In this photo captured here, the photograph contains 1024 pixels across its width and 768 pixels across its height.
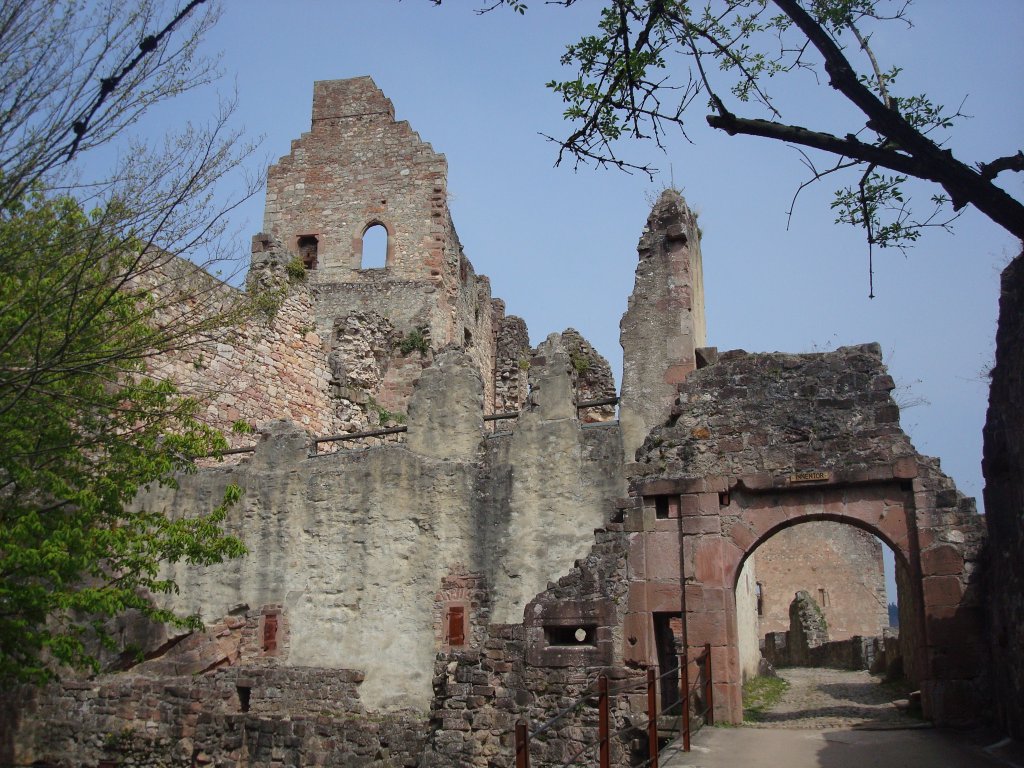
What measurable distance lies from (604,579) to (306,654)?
5.50 m

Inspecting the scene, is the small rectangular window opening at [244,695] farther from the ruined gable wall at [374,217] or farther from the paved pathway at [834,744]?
the ruined gable wall at [374,217]

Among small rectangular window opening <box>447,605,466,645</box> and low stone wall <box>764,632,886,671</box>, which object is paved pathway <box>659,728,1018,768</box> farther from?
low stone wall <box>764,632,886,671</box>

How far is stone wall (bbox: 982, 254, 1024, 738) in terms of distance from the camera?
880cm

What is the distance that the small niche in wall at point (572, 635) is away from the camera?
463 inches

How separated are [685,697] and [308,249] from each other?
22.2 meters

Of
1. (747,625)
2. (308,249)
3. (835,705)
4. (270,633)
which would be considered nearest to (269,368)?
(270,633)

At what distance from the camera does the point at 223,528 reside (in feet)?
53.2

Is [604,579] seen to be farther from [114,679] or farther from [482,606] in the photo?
[114,679]

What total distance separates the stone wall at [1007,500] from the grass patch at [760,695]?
10.1 feet

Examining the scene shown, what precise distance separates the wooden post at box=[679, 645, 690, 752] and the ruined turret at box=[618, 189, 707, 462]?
463cm

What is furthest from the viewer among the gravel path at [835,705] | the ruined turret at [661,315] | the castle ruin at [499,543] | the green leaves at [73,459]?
the ruined turret at [661,315]

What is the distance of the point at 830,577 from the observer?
102ft

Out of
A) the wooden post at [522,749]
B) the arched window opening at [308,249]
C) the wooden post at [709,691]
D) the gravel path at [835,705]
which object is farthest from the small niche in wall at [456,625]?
the arched window opening at [308,249]

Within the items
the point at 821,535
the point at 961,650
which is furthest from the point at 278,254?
the point at 821,535
